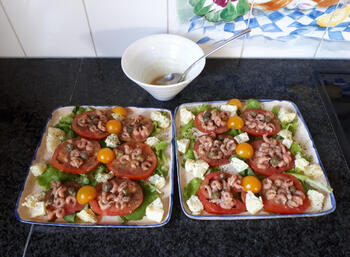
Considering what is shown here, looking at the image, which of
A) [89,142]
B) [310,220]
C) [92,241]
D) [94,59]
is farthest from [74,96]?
[310,220]

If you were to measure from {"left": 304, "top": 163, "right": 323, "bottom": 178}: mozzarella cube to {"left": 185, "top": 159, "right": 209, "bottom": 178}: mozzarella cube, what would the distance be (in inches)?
18.3

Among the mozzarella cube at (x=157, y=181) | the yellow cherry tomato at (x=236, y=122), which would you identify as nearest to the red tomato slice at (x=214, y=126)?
the yellow cherry tomato at (x=236, y=122)

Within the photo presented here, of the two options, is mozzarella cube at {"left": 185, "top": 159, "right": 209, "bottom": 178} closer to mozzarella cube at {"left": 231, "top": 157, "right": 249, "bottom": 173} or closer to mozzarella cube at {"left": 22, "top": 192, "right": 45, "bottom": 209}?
mozzarella cube at {"left": 231, "top": 157, "right": 249, "bottom": 173}

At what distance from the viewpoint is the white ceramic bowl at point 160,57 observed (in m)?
1.51

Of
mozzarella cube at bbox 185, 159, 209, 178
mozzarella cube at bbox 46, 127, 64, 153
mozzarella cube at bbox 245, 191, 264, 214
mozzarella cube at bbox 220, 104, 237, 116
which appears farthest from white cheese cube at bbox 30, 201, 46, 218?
mozzarella cube at bbox 220, 104, 237, 116

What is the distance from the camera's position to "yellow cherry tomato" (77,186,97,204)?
1.16 meters

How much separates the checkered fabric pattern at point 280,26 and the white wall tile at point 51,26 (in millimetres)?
653

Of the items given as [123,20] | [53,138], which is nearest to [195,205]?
[53,138]

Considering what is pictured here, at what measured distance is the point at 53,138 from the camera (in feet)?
4.44

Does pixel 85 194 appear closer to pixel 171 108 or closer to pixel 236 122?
pixel 171 108

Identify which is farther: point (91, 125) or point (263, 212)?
point (91, 125)

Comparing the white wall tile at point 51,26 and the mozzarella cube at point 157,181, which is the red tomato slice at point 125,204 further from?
the white wall tile at point 51,26

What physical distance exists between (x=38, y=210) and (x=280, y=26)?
5.20ft

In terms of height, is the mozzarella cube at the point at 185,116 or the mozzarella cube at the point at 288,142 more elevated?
the mozzarella cube at the point at 185,116
